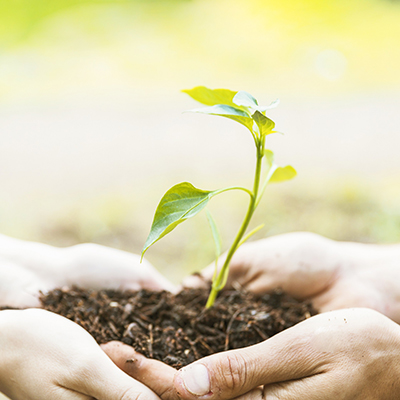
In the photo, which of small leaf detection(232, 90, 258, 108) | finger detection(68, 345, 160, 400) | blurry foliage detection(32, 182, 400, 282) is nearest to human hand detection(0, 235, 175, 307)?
finger detection(68, 345, 160, 400)

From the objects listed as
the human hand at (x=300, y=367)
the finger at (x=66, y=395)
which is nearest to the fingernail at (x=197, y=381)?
the human hand at (x=300, y=367)

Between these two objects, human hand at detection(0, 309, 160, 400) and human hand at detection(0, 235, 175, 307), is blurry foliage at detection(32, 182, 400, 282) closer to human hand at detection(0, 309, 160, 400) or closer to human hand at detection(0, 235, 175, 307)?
human hand at detection(0, 235, 175, 307)

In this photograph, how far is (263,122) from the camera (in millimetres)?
533

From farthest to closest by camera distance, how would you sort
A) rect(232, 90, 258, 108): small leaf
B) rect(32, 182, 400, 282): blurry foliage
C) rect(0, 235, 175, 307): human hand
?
rect(32, 182, 400, 282): blurry foliage < rect(0, 235, 175, 307): human hand < rect(232, 90, 258, 108): small leaf

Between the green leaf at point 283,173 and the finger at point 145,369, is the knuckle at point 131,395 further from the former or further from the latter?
the green leaf at point 283,173

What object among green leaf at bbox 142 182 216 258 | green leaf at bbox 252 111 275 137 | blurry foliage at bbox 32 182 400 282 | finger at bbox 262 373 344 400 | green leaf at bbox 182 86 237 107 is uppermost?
green leaf at bbox 182 86 237 107

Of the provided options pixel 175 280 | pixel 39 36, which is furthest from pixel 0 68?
pixel 175 280

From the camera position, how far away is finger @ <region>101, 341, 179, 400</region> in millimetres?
571

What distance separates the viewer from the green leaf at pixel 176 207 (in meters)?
0.52

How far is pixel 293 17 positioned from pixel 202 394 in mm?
2373

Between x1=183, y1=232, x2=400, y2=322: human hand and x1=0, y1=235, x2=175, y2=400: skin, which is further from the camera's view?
x1=183, y1=232, x2=400, y2=322: human hand

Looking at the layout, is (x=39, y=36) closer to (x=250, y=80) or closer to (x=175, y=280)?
(x=250, y=80)

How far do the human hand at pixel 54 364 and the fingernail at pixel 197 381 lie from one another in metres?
0.06

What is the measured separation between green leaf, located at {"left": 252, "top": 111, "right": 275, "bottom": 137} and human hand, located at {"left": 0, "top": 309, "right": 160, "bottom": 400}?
394 millimetres
